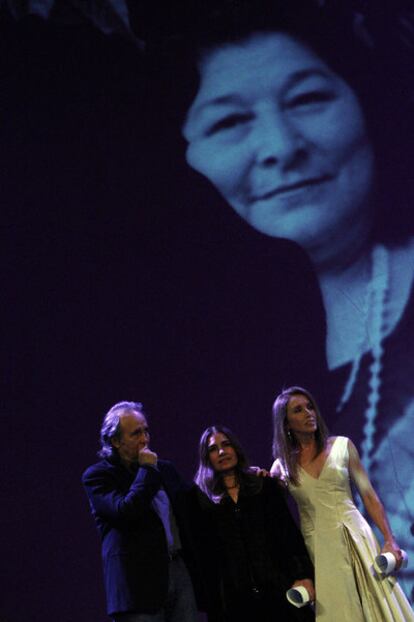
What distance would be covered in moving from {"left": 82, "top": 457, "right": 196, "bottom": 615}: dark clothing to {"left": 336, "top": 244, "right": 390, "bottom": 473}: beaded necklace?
4.16 ft

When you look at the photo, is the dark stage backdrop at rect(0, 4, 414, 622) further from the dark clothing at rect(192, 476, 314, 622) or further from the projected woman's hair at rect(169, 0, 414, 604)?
the dark clothing at rect(192, 476, 314, 622)

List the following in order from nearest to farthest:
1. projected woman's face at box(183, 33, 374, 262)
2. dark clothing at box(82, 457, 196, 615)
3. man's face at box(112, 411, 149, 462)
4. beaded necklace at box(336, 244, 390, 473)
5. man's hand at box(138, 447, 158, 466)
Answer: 1. dark clothing at box(82, 457, 196, 615)
2. man's hand at box(138, 447, 158, 466)
3. man's face at box(112, 411, 149, 462)
4. beaded necklace at box(336, 244, 390, 473)
5. projected woman's face at box(183, 33, 374, 262)

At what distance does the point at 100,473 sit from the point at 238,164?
1935 millimetres

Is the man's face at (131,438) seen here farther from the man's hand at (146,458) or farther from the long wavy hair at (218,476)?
the long wavy hair at (218,476)

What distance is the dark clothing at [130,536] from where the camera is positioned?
110 inches

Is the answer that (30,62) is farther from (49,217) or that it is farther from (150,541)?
(150,541)

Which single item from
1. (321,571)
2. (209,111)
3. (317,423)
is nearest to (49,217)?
(209,111)

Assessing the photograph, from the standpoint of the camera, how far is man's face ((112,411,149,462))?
3.01 meters

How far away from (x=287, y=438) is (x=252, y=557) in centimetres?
52

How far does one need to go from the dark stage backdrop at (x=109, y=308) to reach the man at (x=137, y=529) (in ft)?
3.30

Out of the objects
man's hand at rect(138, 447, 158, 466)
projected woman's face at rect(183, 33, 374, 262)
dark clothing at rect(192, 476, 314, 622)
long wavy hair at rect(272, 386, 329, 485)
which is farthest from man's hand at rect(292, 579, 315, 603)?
projected woman's face at rect(183, 33, 374, 262)

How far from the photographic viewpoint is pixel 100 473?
296cm

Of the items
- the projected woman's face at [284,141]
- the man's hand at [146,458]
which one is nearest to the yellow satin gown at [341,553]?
the man's hand at [146,458]

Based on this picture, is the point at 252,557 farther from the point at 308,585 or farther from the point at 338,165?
the point at 338,165
